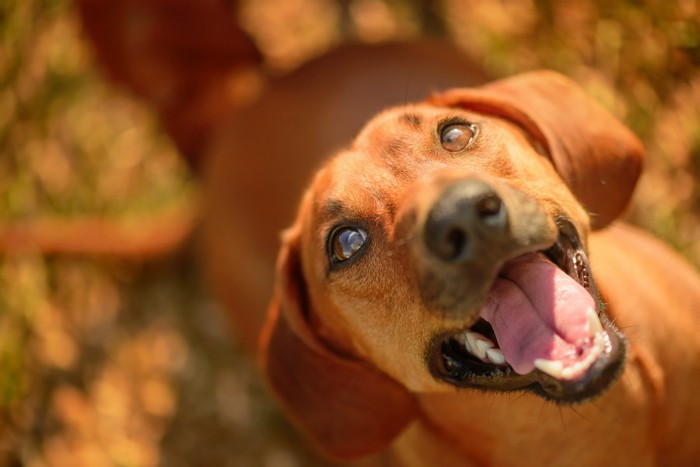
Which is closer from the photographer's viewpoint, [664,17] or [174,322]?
[664,17]

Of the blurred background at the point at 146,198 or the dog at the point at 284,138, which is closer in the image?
the dog at the point at 284,138

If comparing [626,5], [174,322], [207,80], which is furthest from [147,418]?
[626,5]

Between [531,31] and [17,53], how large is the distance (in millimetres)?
2392

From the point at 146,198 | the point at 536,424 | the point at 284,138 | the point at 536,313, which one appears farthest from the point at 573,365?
the point at 146,198

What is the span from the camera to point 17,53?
398 centimetres

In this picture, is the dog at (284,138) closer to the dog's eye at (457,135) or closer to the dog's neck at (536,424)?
the dog's eye at (457,135)

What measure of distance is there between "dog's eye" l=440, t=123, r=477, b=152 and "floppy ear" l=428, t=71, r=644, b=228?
0.18 metres

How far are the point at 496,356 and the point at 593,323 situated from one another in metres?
0.26

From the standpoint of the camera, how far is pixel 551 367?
1.83m

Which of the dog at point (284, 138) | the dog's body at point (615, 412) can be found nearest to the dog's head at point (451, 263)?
the dog's body at point (615, 412)

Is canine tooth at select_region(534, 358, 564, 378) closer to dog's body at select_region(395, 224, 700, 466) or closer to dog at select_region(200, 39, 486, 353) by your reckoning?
dog's body at select_region(395, 224, 700, 466)

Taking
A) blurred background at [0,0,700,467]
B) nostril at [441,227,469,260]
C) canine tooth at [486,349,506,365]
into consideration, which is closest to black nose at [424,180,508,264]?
nostril at [441,227,469,260]

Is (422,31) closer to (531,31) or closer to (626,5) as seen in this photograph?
(531,31)

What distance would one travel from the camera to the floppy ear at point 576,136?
2.29 m
